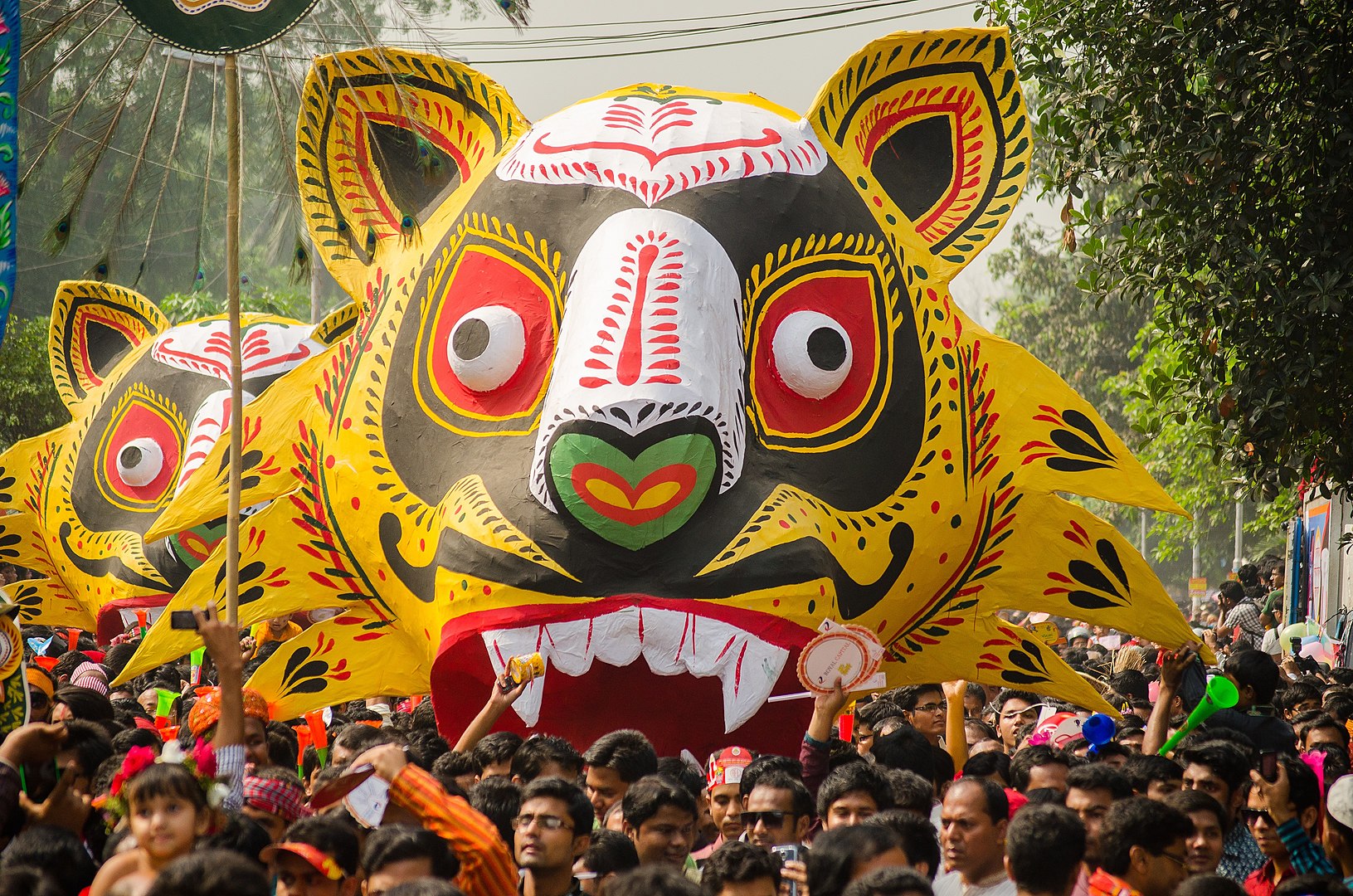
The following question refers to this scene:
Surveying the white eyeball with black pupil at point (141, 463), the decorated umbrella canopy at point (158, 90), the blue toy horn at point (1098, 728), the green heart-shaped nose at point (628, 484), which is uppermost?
the decorated umbrella canopy at point (158, 90)

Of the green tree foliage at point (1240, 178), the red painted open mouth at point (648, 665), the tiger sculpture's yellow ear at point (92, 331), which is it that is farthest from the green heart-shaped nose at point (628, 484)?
the tiger sculpture's yellow ear at point (92, 331)

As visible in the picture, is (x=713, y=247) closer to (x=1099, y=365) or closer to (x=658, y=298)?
(x=658, y=298)

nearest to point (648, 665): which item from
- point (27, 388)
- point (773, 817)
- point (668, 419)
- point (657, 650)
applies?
point (657, 650)

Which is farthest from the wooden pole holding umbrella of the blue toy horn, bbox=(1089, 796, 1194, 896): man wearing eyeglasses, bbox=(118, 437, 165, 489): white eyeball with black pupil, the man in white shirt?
bbox=(118, 437, 165, 489): white eyeball with black pupil

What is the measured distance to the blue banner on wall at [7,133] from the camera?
458 cm

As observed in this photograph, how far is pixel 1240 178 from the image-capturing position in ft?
25.8

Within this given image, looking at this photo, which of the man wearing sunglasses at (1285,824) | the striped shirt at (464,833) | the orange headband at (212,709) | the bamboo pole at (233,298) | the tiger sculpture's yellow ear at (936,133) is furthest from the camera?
the tiger sculpture's yellow ear at (936,133)

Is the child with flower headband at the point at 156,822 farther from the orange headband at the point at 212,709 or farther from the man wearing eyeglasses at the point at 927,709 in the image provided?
the man wearing eyeglasses at the point at 927,709

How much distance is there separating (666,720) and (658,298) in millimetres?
1646

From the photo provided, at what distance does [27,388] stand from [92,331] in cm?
477

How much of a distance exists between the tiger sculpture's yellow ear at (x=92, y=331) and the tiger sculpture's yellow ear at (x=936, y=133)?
749 centimetres

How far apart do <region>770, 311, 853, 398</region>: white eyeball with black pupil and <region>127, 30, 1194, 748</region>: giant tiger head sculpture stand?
1 centimetres

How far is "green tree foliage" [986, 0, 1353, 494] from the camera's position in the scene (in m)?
7.62

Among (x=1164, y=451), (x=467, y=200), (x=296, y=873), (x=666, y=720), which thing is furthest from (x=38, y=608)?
(x=1164, y=451)
